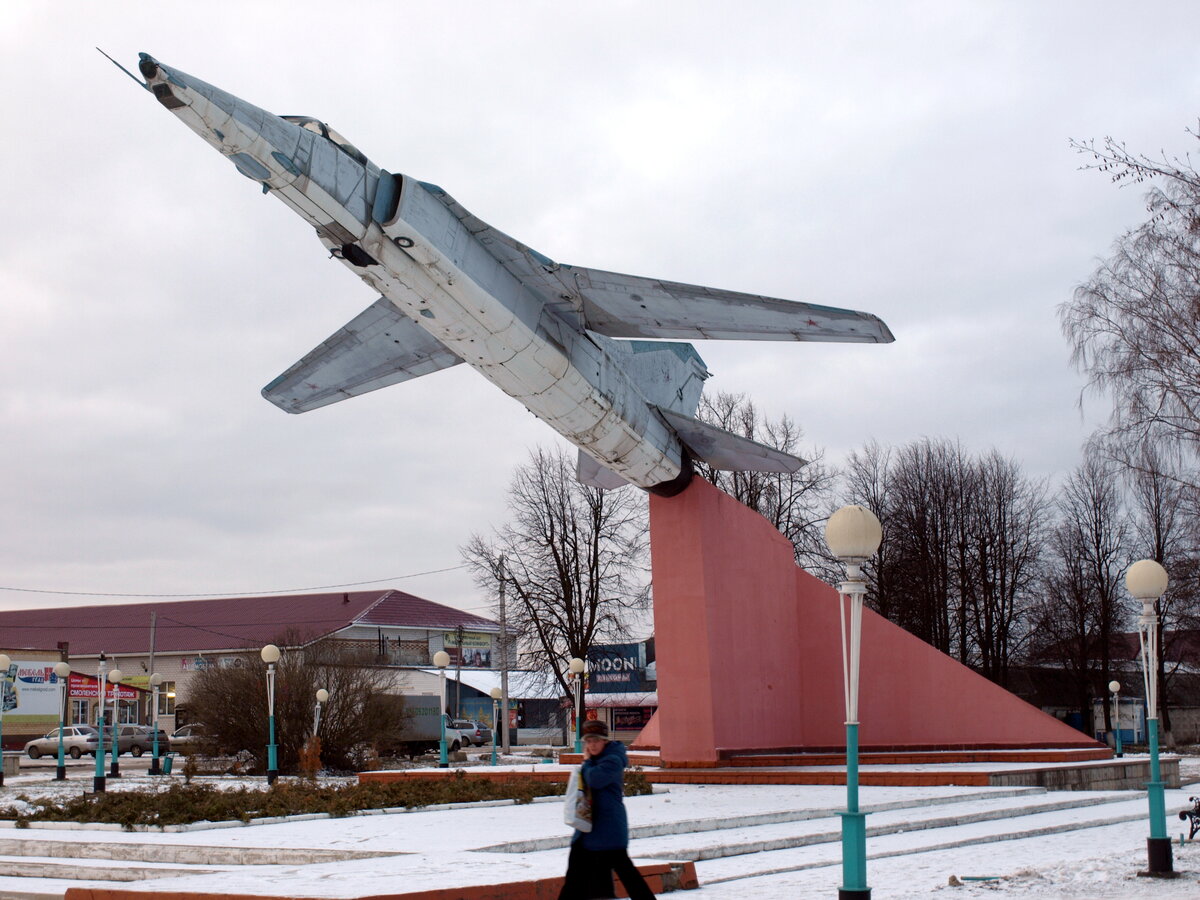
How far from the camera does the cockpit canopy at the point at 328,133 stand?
Result: 1134cm

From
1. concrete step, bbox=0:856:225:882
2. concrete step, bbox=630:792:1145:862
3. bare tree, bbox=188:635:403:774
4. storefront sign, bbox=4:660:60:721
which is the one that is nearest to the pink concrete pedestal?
concrete step, bbox=630:792:1145:862

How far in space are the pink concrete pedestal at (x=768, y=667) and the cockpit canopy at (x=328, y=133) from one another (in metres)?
7.79

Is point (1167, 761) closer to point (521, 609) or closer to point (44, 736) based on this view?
point (521, 609)

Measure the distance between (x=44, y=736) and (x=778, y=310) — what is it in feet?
110

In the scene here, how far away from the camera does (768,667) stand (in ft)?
59.3

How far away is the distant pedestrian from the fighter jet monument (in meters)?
7.27

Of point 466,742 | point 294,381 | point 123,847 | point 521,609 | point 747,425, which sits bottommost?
point 466,742

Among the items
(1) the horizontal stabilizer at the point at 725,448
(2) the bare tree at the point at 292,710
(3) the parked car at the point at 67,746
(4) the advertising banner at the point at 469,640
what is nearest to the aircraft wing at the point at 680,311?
(1) the horizontal stabilizer at the point at 725,448

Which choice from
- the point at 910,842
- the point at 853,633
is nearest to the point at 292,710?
the point at 910,842

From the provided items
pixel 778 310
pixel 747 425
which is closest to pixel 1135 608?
pixel 747 425

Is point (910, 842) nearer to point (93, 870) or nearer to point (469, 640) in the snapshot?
point (93, 870)

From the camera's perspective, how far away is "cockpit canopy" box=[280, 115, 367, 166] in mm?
11344

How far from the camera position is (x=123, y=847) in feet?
30.6

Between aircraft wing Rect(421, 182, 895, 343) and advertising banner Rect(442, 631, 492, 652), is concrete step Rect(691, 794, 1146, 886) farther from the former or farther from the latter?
advertising banner Rect(442, 631, 492, 652)
